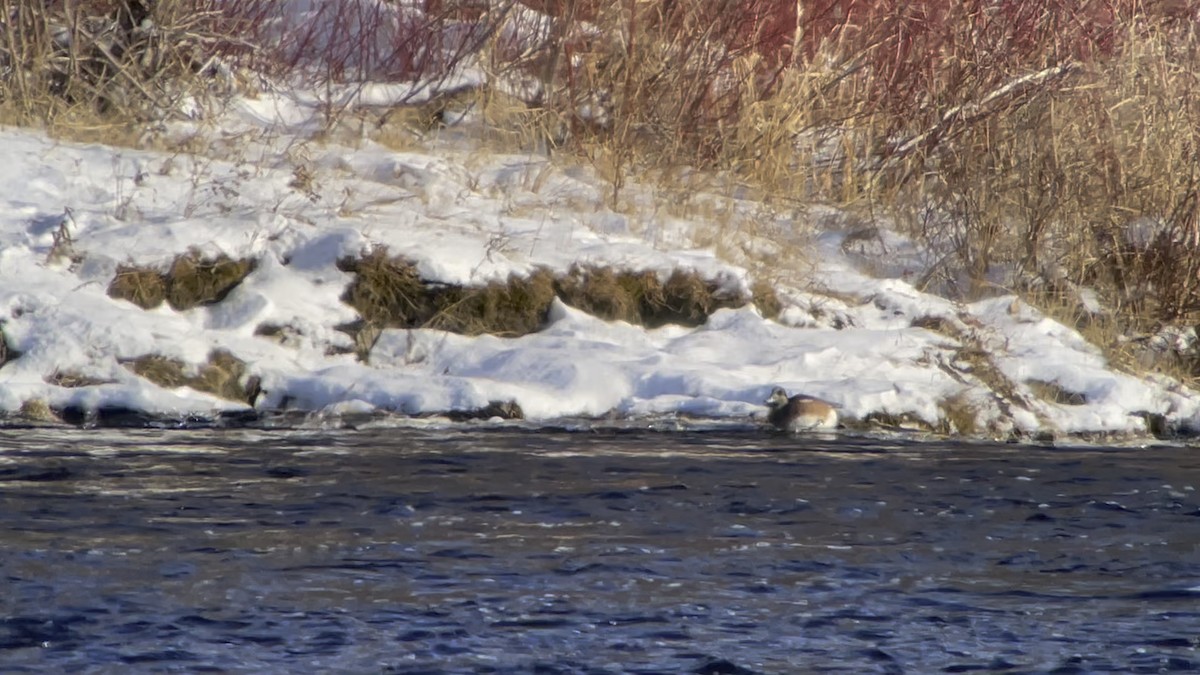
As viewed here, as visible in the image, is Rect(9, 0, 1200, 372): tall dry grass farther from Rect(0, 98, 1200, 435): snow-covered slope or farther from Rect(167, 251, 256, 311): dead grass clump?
Rect(167, 251, 256, 311): dead grass clump

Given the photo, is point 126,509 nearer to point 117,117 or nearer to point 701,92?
point 117,117

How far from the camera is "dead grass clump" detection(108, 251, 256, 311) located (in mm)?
8773

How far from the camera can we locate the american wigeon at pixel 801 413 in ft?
26.5

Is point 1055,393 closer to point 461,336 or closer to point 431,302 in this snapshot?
point 461,336

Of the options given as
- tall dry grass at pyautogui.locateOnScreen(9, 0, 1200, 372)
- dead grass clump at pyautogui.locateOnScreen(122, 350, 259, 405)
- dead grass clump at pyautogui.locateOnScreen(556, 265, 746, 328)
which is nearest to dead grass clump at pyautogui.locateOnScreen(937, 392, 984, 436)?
dead grass clump at pyautogui.locateOnScreen(556, 265, 746, 328)

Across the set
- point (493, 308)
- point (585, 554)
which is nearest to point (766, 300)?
point (493, 308)

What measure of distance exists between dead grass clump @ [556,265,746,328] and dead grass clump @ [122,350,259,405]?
73.5 inches

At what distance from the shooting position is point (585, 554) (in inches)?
220

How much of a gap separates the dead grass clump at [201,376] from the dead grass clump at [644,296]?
1867 millimetres

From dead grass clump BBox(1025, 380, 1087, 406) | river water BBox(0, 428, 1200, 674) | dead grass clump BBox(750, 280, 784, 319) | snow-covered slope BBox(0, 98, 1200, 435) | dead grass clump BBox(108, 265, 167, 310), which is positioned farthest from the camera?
dead grass clump BBox(750, 280, 784, 319)

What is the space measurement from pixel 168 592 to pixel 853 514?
2560mm

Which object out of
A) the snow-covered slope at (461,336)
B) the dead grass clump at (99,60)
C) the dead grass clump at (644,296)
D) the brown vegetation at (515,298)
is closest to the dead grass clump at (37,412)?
the snow-covered slope at (461,336)

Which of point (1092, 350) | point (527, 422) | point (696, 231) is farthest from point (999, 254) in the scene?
point (527, 422)

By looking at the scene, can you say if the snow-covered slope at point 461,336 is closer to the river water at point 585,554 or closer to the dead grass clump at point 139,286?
the dead grass clump at point 139,286
